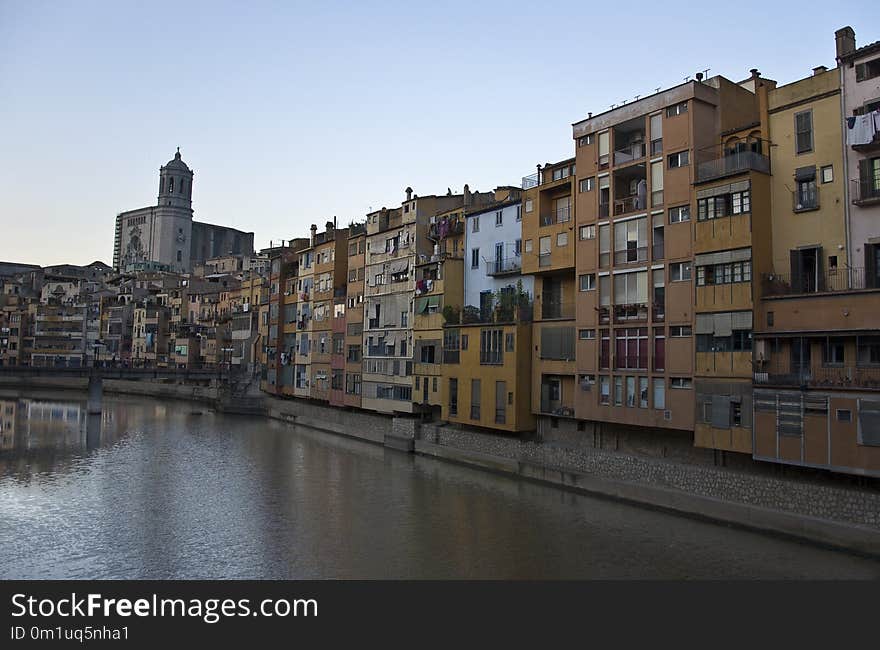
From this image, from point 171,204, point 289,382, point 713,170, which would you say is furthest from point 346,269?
point 171,204

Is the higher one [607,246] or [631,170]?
[631,170]

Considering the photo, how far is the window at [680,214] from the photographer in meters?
29.6

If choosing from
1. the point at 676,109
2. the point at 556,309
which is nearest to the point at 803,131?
the point at 676,109

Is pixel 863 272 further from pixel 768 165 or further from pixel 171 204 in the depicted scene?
pixel 171 204

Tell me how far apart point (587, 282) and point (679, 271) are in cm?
551

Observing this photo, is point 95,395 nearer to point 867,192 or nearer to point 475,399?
point 475,399

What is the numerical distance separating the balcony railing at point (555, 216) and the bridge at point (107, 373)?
164ft

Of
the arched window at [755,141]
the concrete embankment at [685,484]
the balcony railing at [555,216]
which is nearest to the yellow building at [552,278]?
the balcony railing at [555,216]

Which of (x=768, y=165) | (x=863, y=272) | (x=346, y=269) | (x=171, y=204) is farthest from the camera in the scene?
(x=171, y=204)

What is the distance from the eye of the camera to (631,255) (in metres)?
32.1

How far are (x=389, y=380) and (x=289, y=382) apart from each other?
2163cm

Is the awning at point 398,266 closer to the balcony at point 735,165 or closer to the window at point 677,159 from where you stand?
the window at point 677,159

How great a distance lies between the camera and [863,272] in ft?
80.5

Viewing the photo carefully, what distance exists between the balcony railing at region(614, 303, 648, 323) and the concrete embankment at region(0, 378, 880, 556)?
6070mm
